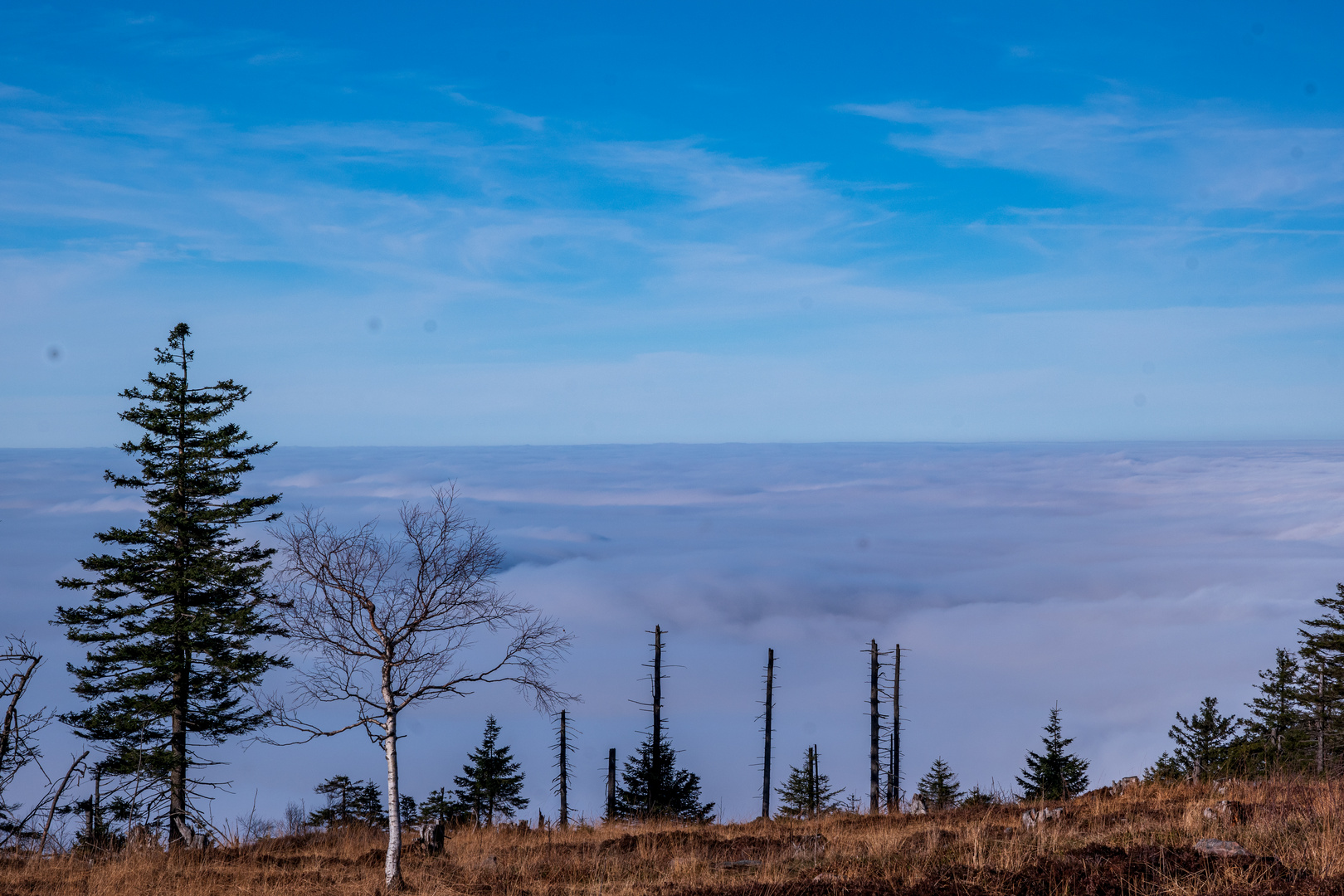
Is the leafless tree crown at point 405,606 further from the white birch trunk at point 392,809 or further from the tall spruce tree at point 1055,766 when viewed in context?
the tall spruce tree at point 1055,766

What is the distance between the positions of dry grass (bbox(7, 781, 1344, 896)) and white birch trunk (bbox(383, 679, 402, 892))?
265mm

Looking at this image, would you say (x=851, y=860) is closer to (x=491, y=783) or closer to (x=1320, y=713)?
(x=491, y=783)

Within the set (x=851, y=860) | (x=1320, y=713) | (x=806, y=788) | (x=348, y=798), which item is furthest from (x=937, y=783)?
(x=851, y=860)

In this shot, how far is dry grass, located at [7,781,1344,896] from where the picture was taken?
25.2 feet

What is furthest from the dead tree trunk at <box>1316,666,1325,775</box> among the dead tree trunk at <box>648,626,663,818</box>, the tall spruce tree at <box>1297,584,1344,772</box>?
the dead tree trunk at <box>648,626,663,818</box>

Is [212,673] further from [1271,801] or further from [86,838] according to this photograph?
[1271,801]

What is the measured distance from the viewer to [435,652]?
13.0 m

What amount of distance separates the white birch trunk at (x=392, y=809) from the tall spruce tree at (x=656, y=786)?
26.3m

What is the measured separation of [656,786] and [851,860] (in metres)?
30.2

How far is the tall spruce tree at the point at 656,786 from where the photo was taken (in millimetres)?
37688

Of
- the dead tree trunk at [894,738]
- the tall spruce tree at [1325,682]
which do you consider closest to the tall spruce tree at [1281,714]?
the tall spruce tree at [1325,682]

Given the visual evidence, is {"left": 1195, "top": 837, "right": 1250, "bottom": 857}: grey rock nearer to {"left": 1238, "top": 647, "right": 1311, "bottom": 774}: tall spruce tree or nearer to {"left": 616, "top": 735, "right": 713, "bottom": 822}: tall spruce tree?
{"left": 616, "top": 735, "right": 713, "bottom": 822}: tall spruce tree

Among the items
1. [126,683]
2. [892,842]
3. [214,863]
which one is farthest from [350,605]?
[126,683]

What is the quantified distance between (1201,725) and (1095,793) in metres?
39.8
